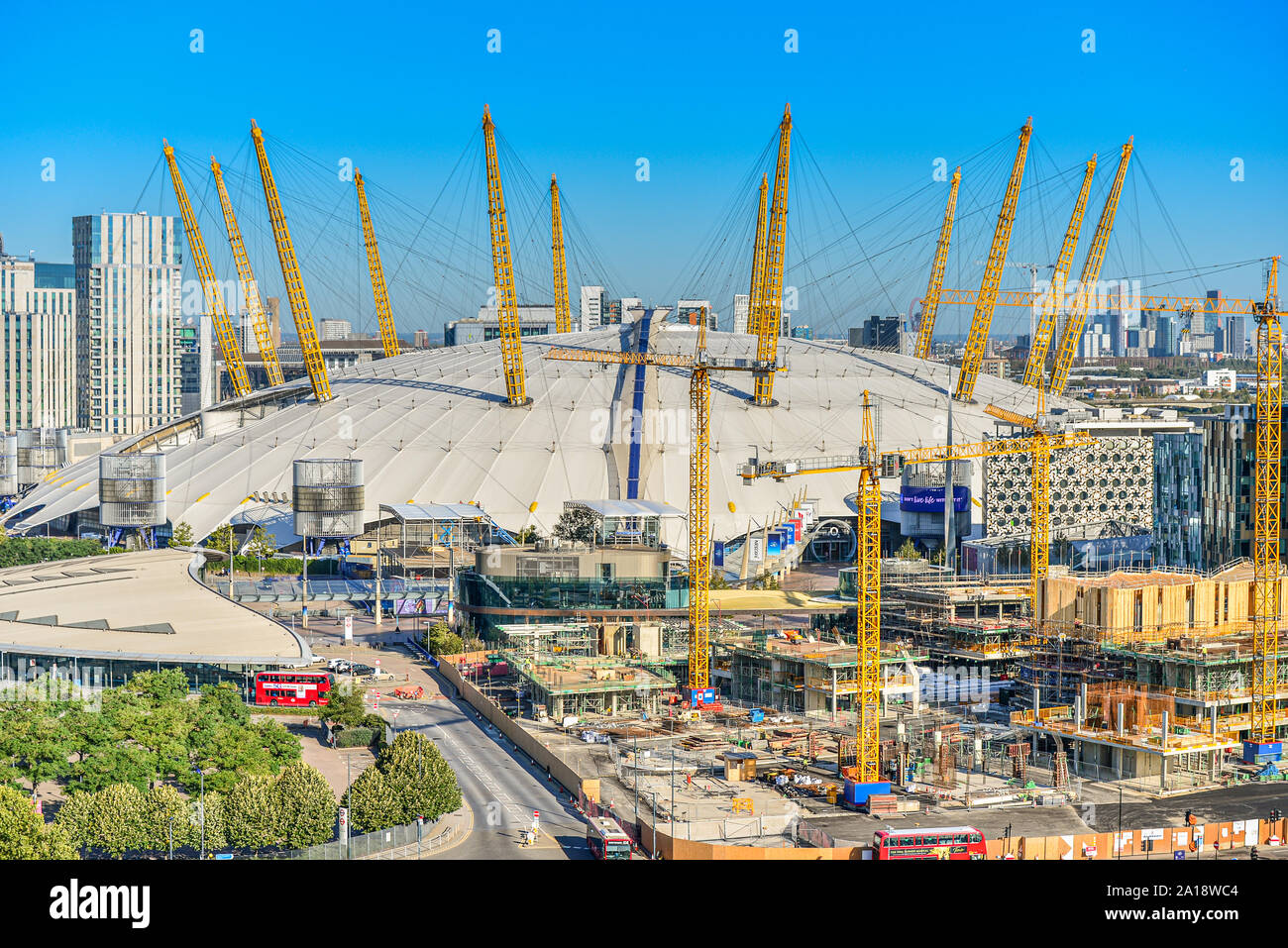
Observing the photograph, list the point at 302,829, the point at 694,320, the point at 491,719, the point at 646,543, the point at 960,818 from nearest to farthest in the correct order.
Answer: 1. the point at 302,829
2. the point at 960,818
3. the point at 491,719
4. the point at 646,543
5. the point at 694,320

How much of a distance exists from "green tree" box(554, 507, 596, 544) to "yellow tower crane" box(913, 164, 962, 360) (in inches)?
1702

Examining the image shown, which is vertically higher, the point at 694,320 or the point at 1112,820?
the point at 694,320

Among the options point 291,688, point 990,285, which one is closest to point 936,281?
point 990,285

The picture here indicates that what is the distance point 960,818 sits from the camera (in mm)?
31516

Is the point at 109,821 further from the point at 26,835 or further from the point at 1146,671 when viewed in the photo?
the point at 1146,671

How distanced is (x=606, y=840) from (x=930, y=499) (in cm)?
4973

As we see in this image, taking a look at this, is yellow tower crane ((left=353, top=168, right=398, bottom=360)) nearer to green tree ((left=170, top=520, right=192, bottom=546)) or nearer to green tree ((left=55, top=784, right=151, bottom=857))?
green tree ((left=170, top=520, right=192, bottom=546))

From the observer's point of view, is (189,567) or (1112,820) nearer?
(1112,820)

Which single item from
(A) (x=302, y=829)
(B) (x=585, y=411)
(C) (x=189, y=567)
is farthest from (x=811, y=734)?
(B) (x=585, y=411)

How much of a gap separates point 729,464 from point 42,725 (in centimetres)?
4919

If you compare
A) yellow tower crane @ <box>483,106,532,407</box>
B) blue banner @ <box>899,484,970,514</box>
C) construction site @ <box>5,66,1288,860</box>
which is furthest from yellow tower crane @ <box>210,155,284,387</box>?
blue banner @ <box>899,484,970,514</box>

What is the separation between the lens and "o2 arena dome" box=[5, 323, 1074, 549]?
74.9 m

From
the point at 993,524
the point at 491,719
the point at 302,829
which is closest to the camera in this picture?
the point at 302,829

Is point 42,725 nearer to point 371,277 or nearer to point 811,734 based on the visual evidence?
point 811,734
